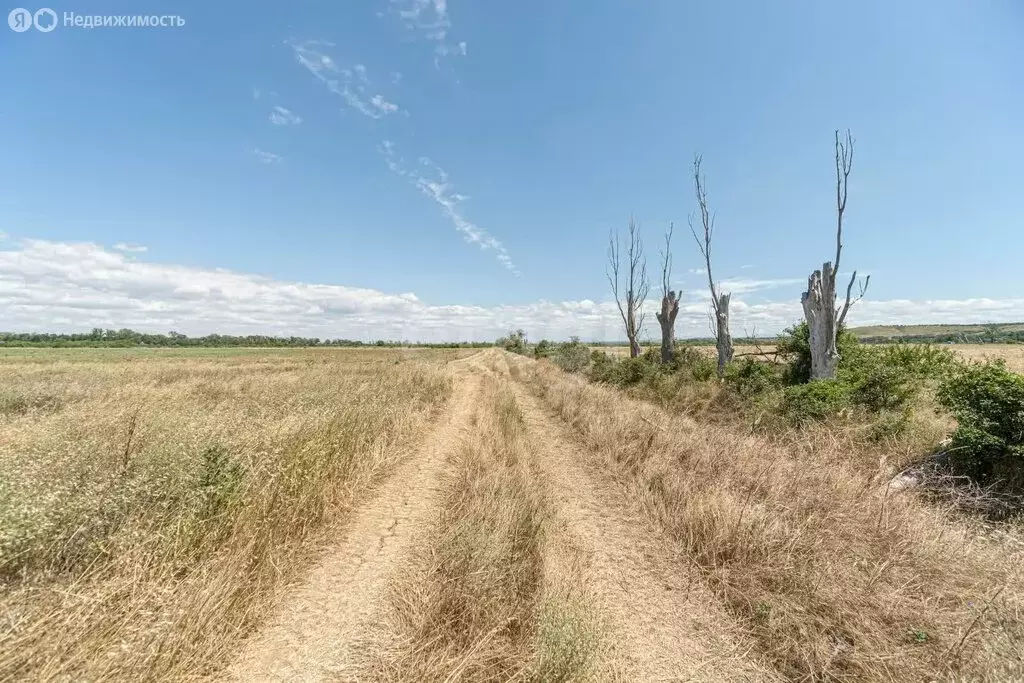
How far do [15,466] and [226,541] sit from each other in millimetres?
2244

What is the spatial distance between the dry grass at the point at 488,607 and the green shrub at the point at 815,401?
7364 millimetres

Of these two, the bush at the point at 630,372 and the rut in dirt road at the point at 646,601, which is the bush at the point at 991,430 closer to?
the rut in dirt road at the point at 646,601

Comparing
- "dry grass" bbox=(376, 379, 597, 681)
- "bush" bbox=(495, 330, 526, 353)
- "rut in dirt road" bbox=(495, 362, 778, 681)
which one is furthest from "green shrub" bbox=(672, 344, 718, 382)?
"bush" bbox=(495, 330, 526, 353)

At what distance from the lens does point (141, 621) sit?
2.49m

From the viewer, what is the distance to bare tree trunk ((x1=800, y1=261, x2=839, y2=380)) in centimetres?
1209

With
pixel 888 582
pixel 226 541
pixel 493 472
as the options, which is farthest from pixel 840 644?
pixel 226 541

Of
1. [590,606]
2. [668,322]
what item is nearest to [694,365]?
[668,322]

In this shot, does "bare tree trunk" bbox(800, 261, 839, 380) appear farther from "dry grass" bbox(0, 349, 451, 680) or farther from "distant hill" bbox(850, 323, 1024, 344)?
"distant hill" bbox(850, 323, 1024, 344)

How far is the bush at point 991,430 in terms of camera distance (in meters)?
5.08

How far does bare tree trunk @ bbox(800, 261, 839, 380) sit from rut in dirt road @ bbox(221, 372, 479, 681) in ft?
44.5

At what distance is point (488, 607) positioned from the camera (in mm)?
3018

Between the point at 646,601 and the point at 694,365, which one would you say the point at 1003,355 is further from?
the point at 646,601

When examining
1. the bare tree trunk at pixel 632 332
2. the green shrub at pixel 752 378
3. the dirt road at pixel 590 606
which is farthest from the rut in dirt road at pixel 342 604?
the bare tree trunk at pixel 632 332

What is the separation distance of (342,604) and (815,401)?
1037 cm
